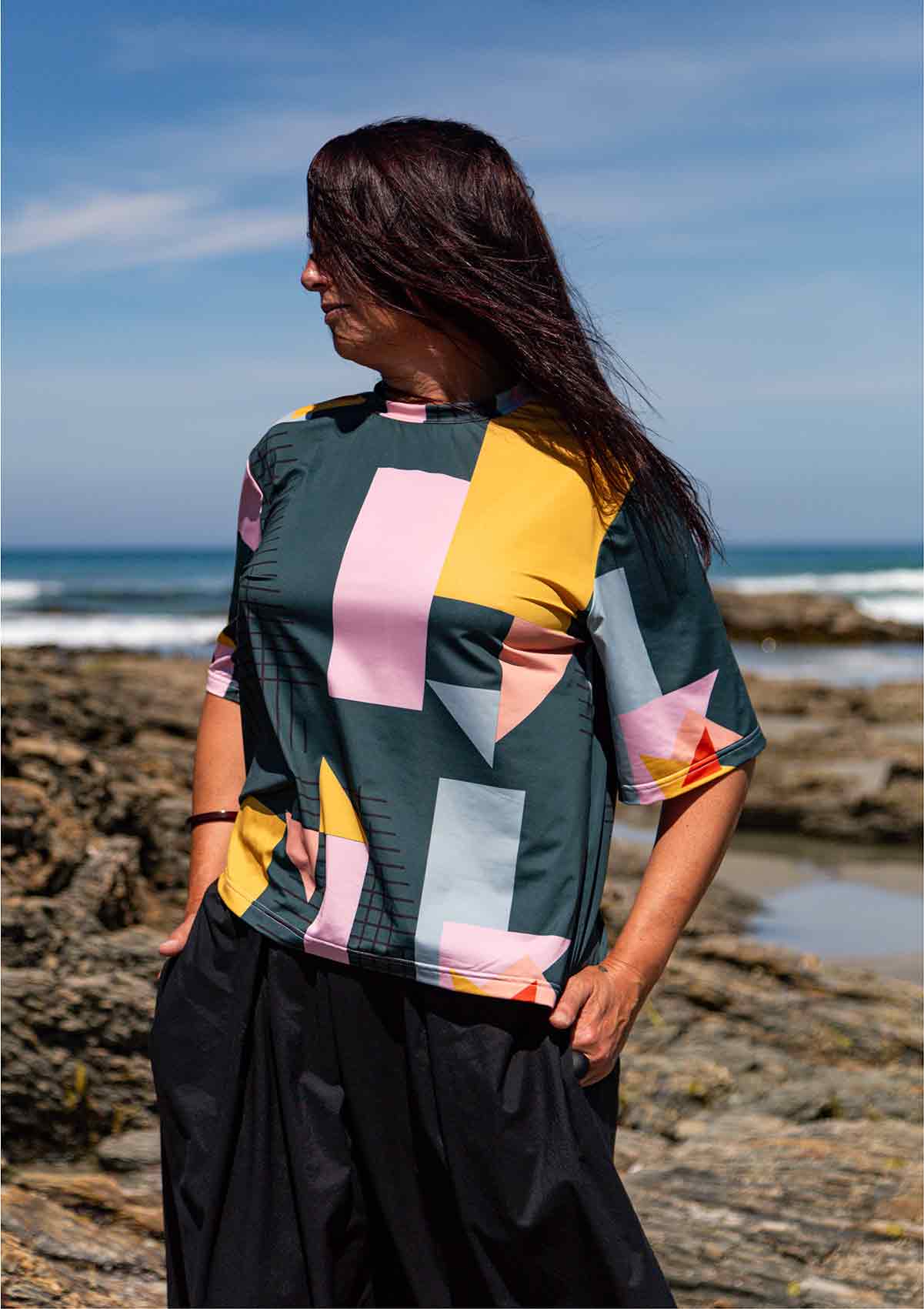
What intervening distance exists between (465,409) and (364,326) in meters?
0.18

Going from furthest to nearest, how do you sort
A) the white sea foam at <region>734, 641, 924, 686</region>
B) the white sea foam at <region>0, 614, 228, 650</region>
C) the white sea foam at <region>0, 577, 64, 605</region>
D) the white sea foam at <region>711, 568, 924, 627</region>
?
the white sea foam at <region>0, 577, 64, 605</region> < the white sea foam at <region>711, 568, 924, 627</region> < the white sea foam at <region>0, 614, 228, 650</region> < the white sea foam at <region>734, 641, 924, 686</region>

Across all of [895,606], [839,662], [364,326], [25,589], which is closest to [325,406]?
[364,326]

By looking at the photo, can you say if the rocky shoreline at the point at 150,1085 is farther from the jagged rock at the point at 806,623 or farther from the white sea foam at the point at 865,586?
the white sea foam at the point at 865,586

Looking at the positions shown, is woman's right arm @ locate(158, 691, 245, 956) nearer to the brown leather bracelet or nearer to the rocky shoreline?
the brown leather bracelet

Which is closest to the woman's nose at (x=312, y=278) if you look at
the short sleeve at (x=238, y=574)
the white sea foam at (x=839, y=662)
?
the short sleeve at (x=238, y=574)

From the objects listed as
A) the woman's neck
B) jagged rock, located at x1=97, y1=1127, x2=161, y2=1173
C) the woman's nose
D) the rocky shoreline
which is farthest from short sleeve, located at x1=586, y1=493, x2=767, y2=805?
jagged rock, located at x1=97, y1=1127, x2=161, y2=1173

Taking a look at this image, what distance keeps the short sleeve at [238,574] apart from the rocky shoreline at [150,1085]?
4.22 ft

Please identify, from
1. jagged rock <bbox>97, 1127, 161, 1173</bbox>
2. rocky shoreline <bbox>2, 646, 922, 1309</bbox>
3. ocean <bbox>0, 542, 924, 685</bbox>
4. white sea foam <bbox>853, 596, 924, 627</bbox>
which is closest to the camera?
rocky shoreline <bbox>2, 646, 922, 1309</bbox>

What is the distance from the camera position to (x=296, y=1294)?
5.17 ft

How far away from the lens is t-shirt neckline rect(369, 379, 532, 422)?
66.4 inches

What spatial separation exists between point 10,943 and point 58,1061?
1.07 ft

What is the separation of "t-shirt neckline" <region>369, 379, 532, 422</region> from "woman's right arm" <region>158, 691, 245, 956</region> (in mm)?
511

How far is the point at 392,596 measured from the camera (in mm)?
1562

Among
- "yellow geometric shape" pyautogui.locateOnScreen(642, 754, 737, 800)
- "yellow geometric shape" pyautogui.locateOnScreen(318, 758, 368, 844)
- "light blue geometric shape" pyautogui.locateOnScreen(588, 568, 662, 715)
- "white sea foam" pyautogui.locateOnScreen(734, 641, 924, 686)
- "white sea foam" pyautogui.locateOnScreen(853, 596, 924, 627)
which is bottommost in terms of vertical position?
"white sea foam" pyautogui.locateOnScreen(734, 641, 924, 686)
